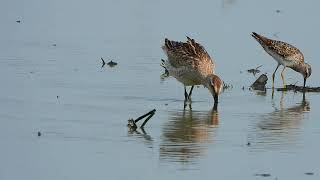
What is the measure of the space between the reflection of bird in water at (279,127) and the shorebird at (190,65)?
3.77ft

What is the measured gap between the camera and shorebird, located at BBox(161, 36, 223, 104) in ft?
54.7

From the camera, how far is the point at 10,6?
87.8 ft

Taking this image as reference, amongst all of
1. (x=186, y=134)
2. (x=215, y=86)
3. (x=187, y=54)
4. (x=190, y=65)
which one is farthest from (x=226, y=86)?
(x=186, y=134)

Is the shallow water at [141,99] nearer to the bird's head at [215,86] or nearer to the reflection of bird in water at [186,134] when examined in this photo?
the reflection of bird in water at [186,134]

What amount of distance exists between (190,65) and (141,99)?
1202 millimetres

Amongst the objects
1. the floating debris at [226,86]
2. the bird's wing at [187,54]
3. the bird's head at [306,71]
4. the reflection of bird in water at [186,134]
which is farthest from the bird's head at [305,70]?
the reflection of bird in water at [186,134]

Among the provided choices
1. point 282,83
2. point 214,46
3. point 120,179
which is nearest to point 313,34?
point 214,46

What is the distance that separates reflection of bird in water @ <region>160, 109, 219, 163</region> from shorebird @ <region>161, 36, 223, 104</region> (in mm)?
1156

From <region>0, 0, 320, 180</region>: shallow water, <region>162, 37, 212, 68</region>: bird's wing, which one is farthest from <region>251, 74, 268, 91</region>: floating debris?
<region>162, 37, 212, 68</region>: bird's wing

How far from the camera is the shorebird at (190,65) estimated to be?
1667 cm

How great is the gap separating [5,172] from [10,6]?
16.2 m

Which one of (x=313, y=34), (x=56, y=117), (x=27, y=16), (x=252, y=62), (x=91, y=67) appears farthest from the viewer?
(x=27, y=16)

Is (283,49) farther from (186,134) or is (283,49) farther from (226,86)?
(186,134)

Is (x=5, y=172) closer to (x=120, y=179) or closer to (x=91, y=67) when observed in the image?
(x=120, y=179)
